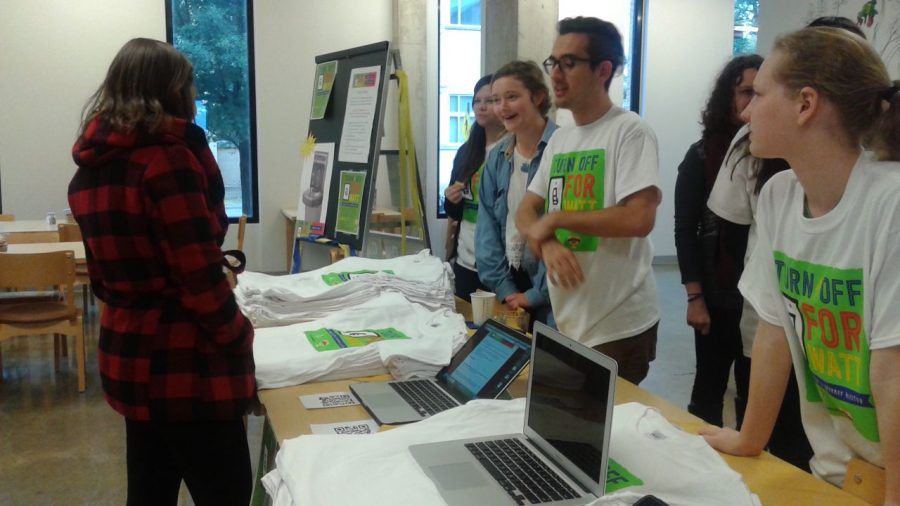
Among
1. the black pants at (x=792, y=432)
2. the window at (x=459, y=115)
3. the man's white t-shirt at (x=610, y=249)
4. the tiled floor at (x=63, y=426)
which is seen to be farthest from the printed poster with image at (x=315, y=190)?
the window at (x=459, y=115)

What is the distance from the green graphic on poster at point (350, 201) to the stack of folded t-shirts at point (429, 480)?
2.18 meters

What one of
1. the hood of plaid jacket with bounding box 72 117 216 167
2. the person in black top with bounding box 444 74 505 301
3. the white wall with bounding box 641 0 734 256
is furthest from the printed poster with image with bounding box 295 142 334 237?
the white wall with bounding box 641 0 734 256

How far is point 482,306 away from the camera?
226 centimetres

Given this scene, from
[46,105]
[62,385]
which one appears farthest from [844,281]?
[46,105]

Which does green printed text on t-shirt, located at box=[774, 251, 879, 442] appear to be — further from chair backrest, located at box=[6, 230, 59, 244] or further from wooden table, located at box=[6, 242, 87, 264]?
chair backrest, located at box=[6, 230, 59, 244]

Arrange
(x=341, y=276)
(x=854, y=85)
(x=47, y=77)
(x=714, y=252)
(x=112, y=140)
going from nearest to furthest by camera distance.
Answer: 1. (x=854, y=85)
2. (x=112, y=140)
3. (x=714, y=252)
4. (x=341, y=276)
5. (x=47, y=77)

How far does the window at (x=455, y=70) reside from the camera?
25.1 feet

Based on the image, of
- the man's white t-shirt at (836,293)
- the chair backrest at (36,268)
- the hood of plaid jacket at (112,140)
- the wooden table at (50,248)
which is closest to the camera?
the man's white t-shirt at (836,293)

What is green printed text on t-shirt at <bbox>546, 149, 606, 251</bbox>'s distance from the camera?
1.98 meters

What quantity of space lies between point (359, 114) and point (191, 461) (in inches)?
90.3

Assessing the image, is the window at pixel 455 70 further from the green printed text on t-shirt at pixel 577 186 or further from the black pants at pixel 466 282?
the green printed text on t-shirt at pixel 577 186

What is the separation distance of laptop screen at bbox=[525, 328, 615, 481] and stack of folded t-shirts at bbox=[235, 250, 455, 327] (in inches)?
43.1

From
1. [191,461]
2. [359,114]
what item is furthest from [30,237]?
[191,461]

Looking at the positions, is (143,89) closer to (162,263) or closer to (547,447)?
(162,263)
